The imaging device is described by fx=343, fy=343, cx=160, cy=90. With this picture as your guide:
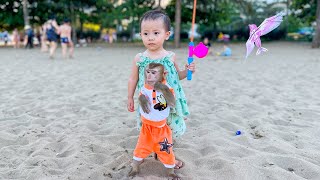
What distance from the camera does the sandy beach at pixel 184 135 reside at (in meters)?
3.08

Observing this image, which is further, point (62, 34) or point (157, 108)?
point (62, 34)

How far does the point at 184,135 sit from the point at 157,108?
135 cm

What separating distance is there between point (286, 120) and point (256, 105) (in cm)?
89

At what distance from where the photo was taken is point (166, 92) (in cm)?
271

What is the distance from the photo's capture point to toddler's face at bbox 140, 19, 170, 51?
272cm

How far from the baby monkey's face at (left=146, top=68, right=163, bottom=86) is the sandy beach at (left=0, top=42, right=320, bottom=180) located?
0.86 m

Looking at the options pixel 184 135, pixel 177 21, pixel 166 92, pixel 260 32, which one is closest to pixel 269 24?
pixel 260 32

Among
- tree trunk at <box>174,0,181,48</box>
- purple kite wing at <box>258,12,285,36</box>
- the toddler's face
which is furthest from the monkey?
→ tree trunk at <box>174,0,181,48</box>

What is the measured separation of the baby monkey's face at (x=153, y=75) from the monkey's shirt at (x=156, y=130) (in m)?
0.06

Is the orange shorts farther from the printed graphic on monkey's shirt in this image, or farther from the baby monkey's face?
the baby monkey's face

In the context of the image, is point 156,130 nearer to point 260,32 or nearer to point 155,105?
point 155,105

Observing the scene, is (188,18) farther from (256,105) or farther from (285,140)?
(285,140)

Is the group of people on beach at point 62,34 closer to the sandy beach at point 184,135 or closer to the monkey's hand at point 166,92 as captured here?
the sandy beach at point 184,135

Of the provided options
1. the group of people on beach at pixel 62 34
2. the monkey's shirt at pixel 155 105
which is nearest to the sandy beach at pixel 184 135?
the monkey's shirt at pixel 155 105
